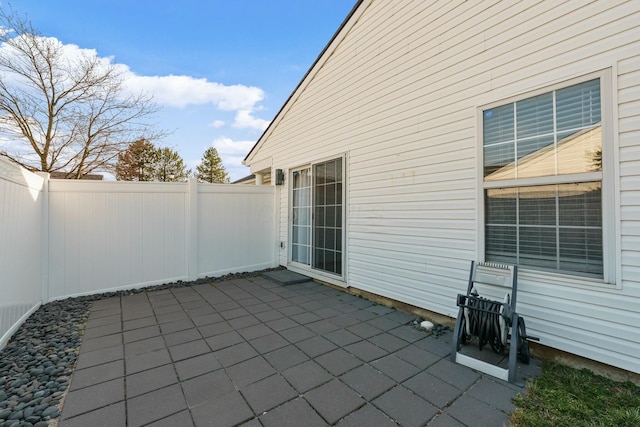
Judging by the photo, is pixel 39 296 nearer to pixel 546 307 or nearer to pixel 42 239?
pixel 42 239

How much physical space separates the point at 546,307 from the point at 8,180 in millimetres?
5409

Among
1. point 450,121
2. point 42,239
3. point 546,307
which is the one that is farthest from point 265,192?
point 546,307

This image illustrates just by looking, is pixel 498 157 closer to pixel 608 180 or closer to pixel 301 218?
pixel 608 180

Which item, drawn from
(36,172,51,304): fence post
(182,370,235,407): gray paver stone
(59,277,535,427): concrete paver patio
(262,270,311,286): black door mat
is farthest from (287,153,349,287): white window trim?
(36,172,51,304): fence post

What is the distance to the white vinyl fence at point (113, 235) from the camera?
9.84 ft

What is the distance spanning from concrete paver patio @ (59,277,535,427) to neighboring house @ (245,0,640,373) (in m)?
0.83

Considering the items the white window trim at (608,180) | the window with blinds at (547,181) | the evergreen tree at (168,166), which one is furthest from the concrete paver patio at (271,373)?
the evergreen tree at (168,166)

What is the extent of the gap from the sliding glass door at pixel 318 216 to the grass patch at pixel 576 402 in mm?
2999

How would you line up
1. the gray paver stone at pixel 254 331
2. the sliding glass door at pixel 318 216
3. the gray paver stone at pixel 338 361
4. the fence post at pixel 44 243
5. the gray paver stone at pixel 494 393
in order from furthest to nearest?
the sliding glass door at pixel 318 216 → the fence post at pixel 44 243 → the gray paver stone at pixel 254 331 → the gray paver stone at pixel 338 361 → the gray paver stone at pixel 494 393

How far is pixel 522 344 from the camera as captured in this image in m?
2.33

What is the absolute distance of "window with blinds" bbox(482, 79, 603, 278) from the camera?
219 centimetres

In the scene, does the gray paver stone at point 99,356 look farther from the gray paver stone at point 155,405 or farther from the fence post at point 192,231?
the fence post at point 192,231

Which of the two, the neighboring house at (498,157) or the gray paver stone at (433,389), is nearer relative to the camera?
the gray paver stone at (433,389)

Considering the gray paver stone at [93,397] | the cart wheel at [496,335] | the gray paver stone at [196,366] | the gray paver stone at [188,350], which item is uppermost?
the cart wheel at [496,335]
